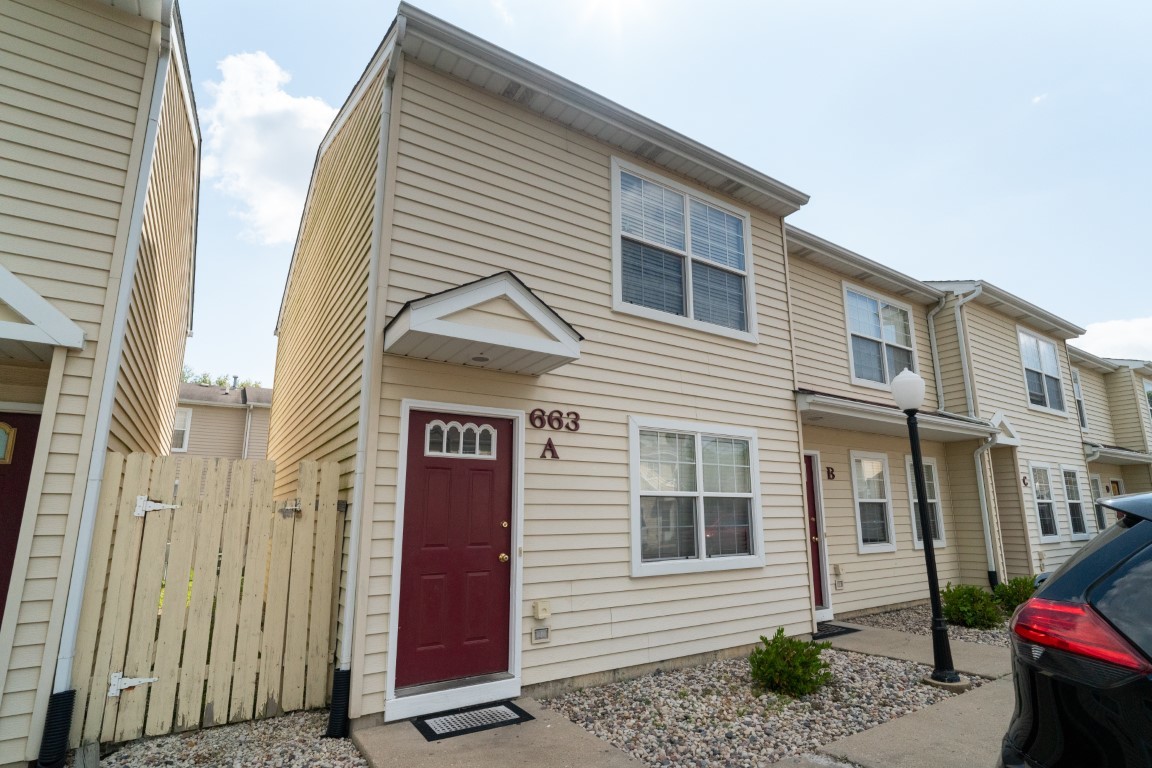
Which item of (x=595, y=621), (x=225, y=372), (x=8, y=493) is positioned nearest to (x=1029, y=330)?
(x=595, y=621)

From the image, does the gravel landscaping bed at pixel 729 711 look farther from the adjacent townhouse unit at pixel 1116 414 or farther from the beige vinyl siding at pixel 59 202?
the adjacent townhouse unit at pixel 1116 414

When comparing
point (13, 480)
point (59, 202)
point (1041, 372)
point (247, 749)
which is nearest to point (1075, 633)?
point (247, 749)

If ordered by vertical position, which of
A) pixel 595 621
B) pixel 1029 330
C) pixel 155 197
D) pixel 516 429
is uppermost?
pixel 1029 330

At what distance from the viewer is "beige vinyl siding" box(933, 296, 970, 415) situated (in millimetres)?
10070

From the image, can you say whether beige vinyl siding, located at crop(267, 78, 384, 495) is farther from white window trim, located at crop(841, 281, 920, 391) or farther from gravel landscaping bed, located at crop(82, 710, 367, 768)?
white window trim, located at crop(841, 281, 920, 391)

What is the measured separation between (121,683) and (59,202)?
10.8ft

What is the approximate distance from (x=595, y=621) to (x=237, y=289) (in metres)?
17.1

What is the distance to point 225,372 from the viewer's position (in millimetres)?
42938

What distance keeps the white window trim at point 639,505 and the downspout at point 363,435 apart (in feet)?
8.27

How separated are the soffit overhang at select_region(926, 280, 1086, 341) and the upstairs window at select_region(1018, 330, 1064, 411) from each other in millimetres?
294

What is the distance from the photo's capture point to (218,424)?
18.7 m

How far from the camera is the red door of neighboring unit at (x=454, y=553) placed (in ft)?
13.9

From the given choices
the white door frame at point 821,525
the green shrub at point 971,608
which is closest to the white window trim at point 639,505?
the white door frame at point 821,525

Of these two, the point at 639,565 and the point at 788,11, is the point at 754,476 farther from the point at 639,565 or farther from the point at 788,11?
the point at 788,11
